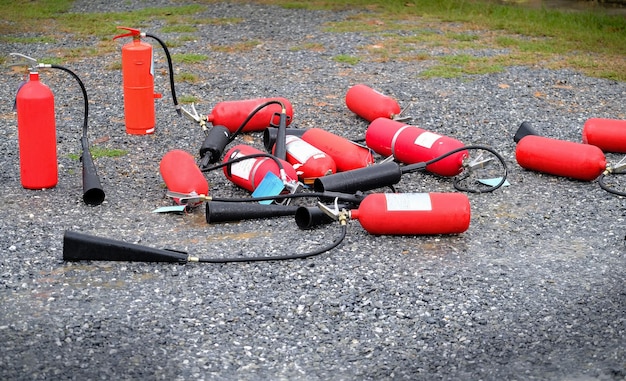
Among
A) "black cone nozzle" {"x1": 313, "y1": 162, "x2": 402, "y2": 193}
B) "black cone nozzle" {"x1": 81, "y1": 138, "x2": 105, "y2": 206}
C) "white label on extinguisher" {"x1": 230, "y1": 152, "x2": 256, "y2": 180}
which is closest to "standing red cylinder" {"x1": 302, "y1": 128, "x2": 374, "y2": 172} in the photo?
"black cone nozzle" {"x1": 313, "y1": 162, "x2": 402, "y2": 193}

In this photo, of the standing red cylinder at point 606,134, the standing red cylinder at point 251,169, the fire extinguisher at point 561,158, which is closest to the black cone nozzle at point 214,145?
the standing red cylinder at point 251,169

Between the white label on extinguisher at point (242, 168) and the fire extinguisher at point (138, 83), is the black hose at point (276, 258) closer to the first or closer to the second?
the white label on extinguisher at point (242, 168)

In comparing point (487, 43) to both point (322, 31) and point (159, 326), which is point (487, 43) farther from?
point (159, 326)

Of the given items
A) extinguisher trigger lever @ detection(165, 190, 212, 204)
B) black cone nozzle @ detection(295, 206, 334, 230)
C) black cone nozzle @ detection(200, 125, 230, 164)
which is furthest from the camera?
black cone nozzle @ detection(200, 125, 230, 164)

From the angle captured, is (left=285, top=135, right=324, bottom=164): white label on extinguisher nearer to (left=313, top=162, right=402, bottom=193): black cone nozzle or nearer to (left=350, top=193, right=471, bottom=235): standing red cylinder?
(left=313, top=162, right=402, bottom=193): black cone nozzle

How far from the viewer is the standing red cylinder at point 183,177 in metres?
4.79

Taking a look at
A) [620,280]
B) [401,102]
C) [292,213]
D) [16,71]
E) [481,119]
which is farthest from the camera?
[16,71]

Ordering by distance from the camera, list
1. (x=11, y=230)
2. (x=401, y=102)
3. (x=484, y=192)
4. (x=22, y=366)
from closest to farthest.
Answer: (x=22, y=366)
(x=11, y=230)
(x=484, y=192)
(x=401, y=102)

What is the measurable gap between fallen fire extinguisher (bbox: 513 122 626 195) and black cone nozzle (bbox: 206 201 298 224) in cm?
169

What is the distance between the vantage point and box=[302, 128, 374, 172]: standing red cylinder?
527 centimetres

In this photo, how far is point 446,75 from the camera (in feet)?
25.9

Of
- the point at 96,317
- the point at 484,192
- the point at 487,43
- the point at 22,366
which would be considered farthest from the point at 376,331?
the point at 487,43

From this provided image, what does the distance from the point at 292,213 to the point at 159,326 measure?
133 centimetres

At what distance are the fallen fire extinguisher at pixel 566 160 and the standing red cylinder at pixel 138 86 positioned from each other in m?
2.54
